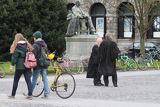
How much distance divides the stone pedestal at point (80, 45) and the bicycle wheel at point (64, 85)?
14309 millimetres

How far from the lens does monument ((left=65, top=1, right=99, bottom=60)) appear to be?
31.4 m

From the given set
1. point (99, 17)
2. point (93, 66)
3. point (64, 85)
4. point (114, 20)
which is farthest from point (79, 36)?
point (99, 17)

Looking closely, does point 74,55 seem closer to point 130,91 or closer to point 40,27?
point 40,27

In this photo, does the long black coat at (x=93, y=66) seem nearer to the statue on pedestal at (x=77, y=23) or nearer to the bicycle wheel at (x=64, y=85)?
the bicycle wheel at (x=64, y=85)

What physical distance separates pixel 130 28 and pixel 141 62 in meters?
24.7

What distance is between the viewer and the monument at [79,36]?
31413 millimetres

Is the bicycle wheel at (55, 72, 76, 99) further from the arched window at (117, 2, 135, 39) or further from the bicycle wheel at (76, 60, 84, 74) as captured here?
the arched window at (117, 2, 135, 39)

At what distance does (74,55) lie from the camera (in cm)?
3189

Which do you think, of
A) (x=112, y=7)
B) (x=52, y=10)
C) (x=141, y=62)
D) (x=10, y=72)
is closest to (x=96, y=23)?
(x=112, y=7)

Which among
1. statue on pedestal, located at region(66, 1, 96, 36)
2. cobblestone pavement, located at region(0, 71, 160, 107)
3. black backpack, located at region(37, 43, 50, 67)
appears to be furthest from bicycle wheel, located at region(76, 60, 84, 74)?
black backpack, located at region(37, 43, 50, 67)

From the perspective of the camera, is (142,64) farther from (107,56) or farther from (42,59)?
(42,59)

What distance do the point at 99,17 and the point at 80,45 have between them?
29.5 meters

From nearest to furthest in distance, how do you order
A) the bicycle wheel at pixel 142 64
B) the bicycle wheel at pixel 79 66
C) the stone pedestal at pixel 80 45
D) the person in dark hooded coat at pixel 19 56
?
the person in dark hooded coat at pixel 19 56
the bicycle wheel at pixel 79 66
the stone pedestal at pixel 80 45
the bicycle wheel at pixel 142 64

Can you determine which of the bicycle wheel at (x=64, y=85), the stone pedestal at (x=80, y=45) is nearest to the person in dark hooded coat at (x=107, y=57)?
the bicycle wheel at (x=64, y=85)
